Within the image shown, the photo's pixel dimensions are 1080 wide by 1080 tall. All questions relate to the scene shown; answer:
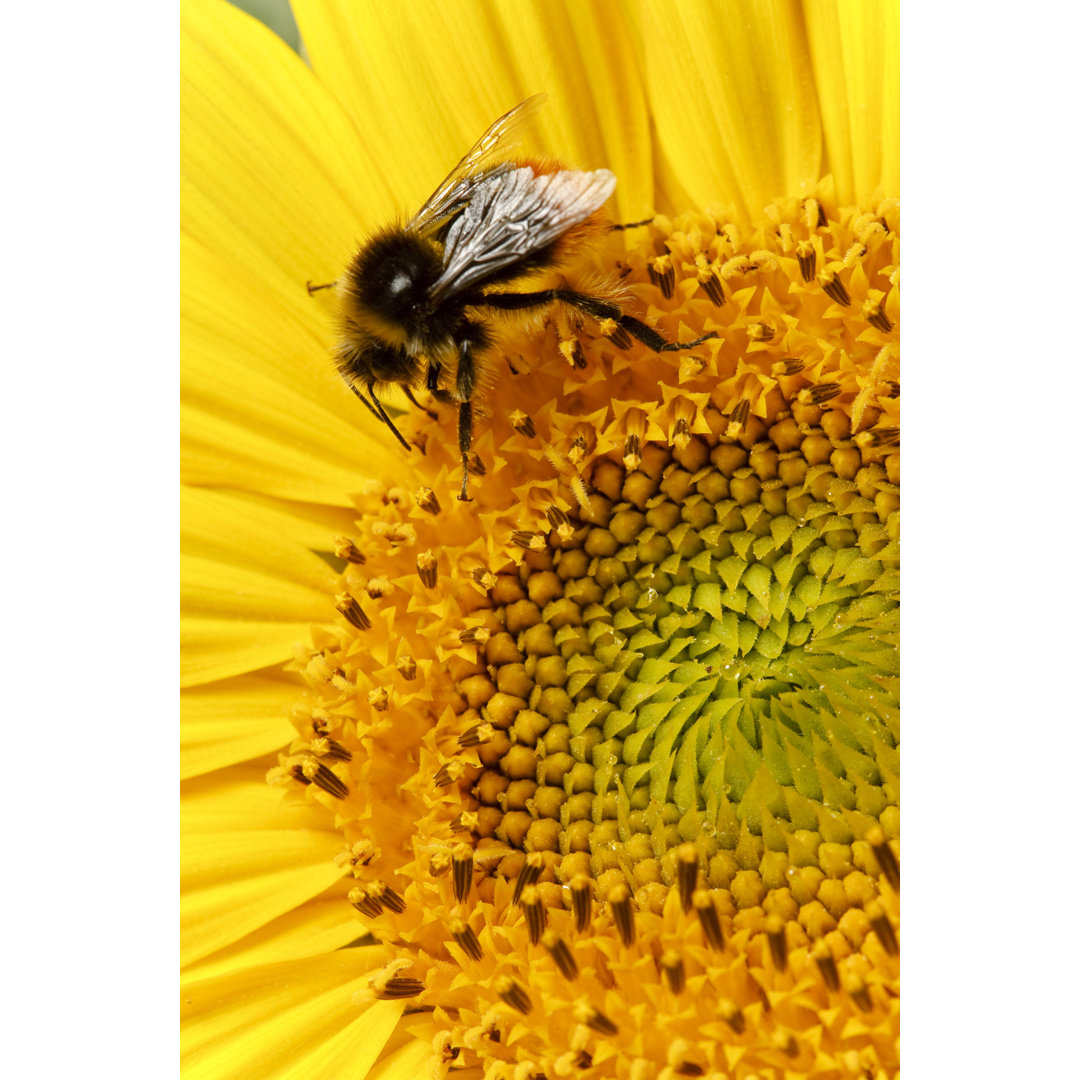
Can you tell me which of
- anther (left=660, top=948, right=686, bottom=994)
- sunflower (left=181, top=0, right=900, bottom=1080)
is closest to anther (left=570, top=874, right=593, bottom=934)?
sunflower (left=181, top=0, right=900, bottom=1080)

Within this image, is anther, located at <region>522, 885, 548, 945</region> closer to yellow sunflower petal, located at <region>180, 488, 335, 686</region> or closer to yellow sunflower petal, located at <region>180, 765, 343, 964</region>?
yellow sunflower petal, located at <region>180, 765, 343, 964</region>

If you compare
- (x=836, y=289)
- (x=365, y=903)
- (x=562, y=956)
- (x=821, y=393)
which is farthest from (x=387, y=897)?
(x=836, y=289)

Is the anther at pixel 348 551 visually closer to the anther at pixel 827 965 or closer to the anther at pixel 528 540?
the anther at pixel 528 540

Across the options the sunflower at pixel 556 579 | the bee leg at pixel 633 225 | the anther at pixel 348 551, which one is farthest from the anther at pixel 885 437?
the anther at pixel 348 551

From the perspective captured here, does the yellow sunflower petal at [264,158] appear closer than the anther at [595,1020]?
No

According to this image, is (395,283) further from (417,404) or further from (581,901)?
(581,901)
